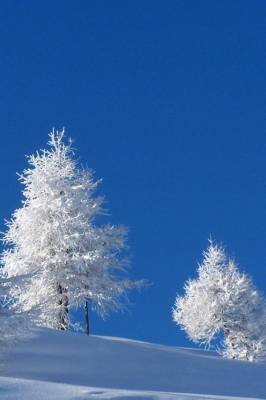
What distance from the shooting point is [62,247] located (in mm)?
27891

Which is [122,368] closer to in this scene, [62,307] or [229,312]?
[62,307]

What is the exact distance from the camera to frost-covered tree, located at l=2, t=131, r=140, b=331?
90.2 feet

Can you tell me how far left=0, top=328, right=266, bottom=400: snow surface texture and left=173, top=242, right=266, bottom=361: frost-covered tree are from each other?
18.5m

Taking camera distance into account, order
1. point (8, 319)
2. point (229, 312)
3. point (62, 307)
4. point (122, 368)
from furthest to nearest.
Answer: point (229, 312), point (62, 307), point (122, 368), point (8, 319)

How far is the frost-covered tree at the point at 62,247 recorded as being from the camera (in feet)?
90.2

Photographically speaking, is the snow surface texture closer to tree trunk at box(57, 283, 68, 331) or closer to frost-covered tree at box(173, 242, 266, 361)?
tree trunk at box(57, 283, 68, 331)

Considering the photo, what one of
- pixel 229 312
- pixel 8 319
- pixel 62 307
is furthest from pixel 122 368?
pixel 229 312

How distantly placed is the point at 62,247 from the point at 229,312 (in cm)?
1519

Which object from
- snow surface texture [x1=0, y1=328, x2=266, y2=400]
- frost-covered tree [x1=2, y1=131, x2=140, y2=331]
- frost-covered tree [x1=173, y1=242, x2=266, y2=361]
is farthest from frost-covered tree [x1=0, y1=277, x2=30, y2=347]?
frost-covered tree [x1=173, y1=242, x2=266, y2=361]

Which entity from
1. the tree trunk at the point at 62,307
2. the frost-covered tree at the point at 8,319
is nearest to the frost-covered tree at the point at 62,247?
the tree trunk at the point at 62,307

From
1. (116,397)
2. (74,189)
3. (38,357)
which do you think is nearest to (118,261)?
(74,189)

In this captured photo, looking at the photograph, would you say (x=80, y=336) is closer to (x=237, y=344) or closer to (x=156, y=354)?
(x=156, y=354)

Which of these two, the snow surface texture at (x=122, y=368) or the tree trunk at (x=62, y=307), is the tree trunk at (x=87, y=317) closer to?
the tree trunk at (x=62, y=307)

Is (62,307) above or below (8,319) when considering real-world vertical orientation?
above
